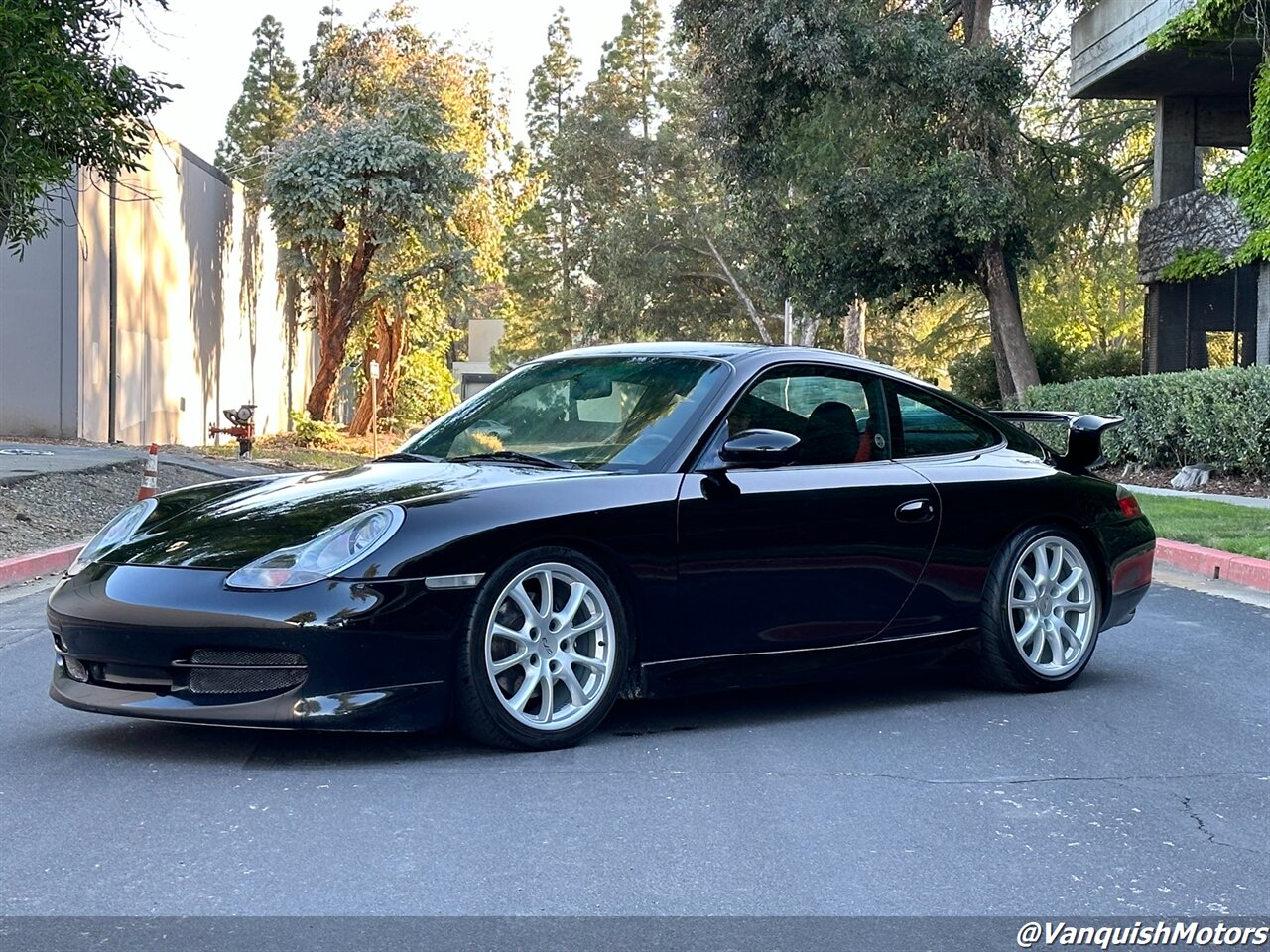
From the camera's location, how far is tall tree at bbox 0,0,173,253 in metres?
12.0

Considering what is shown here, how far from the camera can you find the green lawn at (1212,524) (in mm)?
12250

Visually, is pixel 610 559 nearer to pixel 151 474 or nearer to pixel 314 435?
pixel 151 474

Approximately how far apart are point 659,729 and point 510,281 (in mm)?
79237

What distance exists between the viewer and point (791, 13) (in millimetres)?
29328

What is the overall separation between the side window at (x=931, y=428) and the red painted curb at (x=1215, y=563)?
4862 mm

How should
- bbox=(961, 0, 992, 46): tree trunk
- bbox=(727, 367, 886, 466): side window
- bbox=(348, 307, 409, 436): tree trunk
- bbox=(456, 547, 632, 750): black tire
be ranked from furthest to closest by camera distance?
bbox=(348, 307, 409, 436): tree trunk < bbox=(961, 0, 992, 46): tree trunk < bbox=(727, 367, 886, 466): side window < bbox=(456, 547, 632, 750): black tire

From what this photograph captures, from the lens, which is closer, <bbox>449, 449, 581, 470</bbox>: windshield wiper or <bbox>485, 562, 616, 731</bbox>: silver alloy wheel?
<bbox>485, 562, 616, 731</bbox>: silver alloy wheel

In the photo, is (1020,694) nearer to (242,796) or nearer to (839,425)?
(839,425)

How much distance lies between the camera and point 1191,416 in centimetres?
2025

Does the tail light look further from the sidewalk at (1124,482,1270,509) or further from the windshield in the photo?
the sidewalk at (1124,482,1270,509)

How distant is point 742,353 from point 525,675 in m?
1.67

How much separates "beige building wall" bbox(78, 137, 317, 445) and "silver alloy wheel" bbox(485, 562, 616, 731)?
16.7 m

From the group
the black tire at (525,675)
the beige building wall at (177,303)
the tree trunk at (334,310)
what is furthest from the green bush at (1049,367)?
the black tire at (525,675)

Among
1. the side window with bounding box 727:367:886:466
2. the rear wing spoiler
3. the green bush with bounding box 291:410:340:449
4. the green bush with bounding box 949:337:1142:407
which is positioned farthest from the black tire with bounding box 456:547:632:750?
the green bush with bounding box 291:410:340:449
